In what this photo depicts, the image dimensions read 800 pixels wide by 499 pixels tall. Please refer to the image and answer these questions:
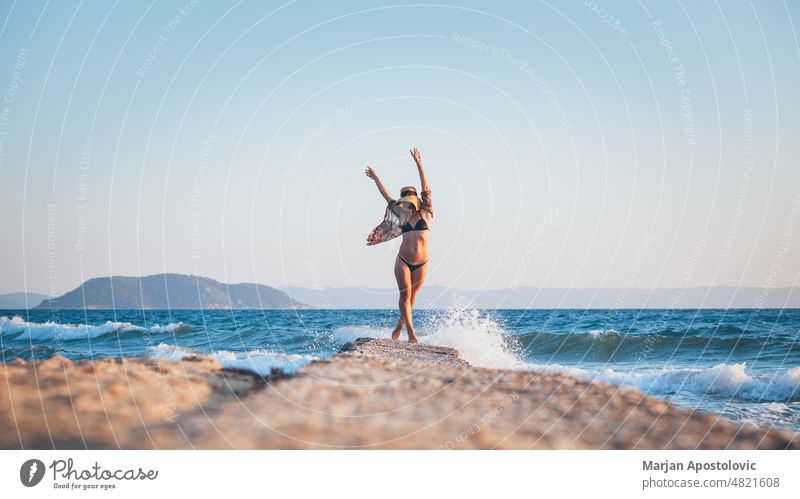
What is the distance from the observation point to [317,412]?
511 cm

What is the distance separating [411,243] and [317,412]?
18.2 ft

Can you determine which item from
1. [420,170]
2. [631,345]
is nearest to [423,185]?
[420,170]

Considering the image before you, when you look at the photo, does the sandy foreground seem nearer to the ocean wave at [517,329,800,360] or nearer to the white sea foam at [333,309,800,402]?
the white sea foam at [333,309,800,402]

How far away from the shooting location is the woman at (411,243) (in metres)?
10.3

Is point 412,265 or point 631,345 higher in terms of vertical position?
point 412,265

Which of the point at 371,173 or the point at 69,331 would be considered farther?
the point at 69,331

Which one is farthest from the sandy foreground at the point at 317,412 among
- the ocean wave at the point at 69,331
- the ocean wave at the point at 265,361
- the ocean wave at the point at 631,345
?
the ocean wave at the point at 69,331

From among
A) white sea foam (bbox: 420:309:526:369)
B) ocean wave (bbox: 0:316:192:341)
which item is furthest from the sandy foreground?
ocean wave (bbox: 0:316:192:341)

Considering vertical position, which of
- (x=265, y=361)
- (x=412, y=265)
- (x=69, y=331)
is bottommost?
(x=69, y=331)

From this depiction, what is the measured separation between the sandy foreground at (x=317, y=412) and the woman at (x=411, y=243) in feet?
12.3

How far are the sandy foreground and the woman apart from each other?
3.75m

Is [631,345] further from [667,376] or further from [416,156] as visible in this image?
[416,156]
